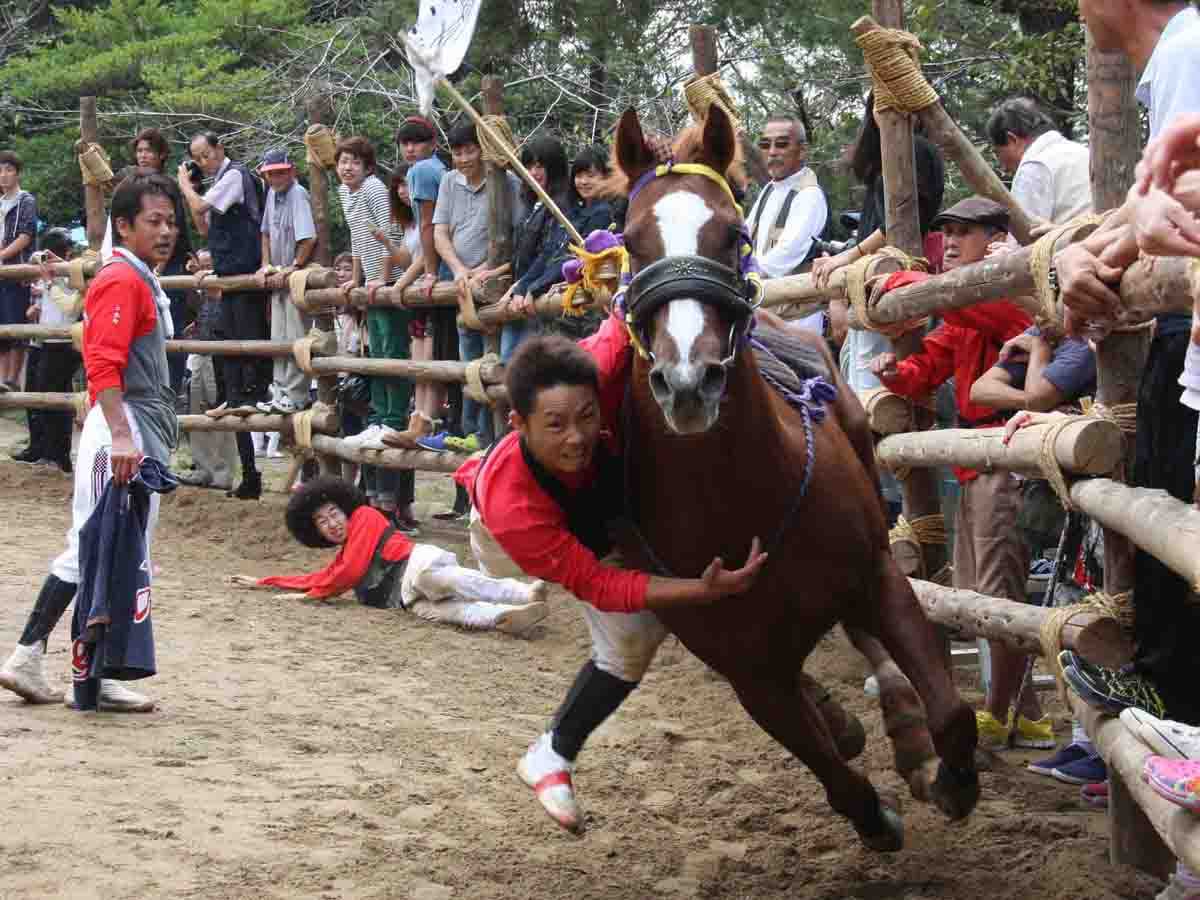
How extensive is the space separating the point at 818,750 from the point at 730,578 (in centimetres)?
93

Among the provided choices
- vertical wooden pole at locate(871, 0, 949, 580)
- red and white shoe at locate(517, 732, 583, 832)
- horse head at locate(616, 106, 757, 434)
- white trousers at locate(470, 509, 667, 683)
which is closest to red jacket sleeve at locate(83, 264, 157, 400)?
white trousers at locate(470, 509, 667, 683)

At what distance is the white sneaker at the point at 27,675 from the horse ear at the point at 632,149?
3.53 m

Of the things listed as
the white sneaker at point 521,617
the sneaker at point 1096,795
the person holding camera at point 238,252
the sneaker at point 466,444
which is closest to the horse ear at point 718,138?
the sneaker at point 1096,795

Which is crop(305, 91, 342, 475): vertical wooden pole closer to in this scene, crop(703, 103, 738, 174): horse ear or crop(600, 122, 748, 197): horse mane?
crop(600, 122, 748, 197): horse mane

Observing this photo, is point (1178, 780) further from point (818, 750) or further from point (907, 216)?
point (907, 216)

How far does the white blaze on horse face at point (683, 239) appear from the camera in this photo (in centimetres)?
362

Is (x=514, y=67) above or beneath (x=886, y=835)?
above

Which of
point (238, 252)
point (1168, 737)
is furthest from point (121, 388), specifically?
point (238, 252)

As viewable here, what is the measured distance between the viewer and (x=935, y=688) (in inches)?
170

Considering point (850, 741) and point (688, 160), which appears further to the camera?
point (850, 741)

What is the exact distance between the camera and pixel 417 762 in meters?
5.96

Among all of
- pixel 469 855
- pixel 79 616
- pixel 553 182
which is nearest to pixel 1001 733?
pixel 469 855

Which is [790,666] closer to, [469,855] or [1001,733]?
[469,855]

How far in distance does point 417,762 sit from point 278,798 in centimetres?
70
